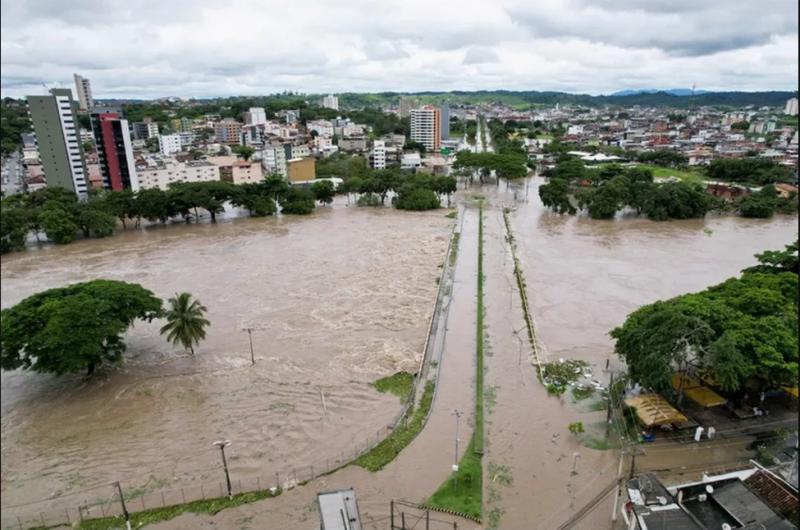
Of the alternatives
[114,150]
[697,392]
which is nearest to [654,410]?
[697,392]

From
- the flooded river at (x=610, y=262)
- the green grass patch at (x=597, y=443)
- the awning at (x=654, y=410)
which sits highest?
the awning at (x=654, y=410)

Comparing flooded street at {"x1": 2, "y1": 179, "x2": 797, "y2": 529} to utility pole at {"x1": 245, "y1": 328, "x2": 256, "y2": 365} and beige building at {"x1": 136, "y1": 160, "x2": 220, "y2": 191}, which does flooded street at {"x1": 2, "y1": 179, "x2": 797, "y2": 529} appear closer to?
utility pole at {"x1": 245, "y1": 328, "x2": 256, "y2": 365}

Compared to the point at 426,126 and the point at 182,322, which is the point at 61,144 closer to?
the point at 182,322

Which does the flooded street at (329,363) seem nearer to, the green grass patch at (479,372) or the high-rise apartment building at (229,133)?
the green grass patch at (479,372)

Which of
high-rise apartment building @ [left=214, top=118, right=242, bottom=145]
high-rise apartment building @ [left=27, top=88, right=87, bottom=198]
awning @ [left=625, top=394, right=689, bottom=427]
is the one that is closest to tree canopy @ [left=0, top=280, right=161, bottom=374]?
awning @ [left=625, top=394, right=689, bottom=427]

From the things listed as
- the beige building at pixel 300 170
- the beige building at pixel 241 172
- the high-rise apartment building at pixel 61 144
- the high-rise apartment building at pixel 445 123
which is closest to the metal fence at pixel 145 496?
the high-rise apartment building at pixel 61 144

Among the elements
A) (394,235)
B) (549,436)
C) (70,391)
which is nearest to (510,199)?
(394,235)

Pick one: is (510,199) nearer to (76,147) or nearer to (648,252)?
(648,252)
